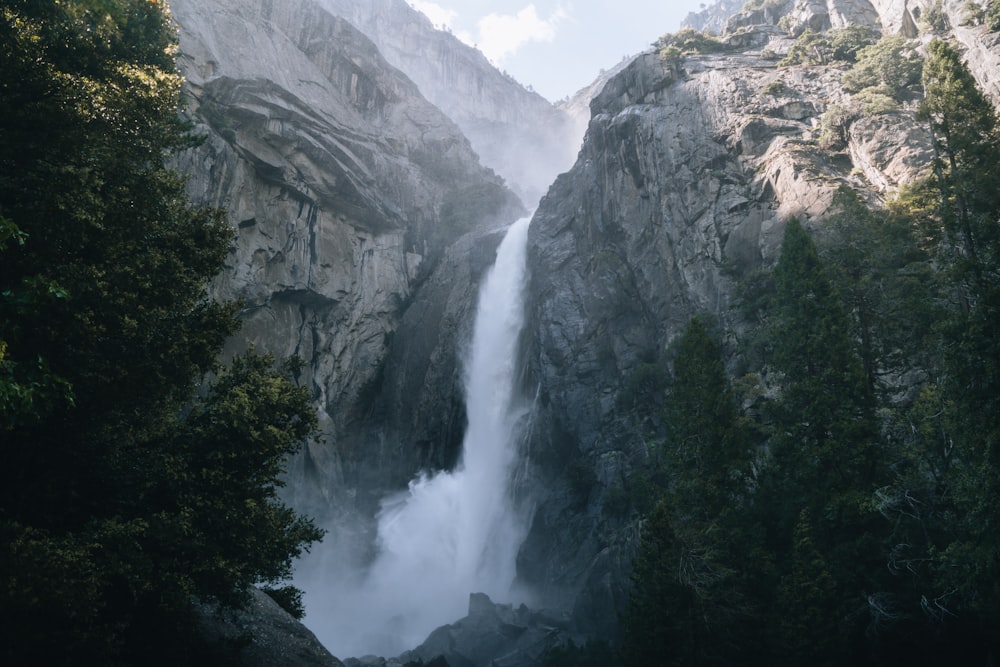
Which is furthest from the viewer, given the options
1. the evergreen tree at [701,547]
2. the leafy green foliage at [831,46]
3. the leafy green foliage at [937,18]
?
the leafy green foliage at [831,46]

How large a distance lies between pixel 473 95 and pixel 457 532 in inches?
3581

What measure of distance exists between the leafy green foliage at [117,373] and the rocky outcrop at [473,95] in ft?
310

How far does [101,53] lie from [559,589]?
3098 centimetres

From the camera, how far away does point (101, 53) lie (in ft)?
41.5

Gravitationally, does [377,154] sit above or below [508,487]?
above

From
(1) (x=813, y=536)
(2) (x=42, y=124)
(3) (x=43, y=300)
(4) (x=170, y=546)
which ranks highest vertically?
(2) (x=42, y=124)

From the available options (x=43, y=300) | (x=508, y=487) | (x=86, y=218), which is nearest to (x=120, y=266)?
(x=86, y=218)

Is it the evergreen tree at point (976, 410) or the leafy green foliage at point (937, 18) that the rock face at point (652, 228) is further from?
the evergreen tree at point (976, 410)

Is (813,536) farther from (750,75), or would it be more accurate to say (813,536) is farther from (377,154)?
(377,154)

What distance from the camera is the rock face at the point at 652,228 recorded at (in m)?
29.5

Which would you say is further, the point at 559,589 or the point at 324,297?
the point at 324,297

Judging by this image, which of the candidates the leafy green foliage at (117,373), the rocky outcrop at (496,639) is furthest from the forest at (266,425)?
the rocky outcrop at (496,639)

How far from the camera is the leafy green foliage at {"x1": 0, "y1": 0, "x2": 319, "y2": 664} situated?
1016 cm

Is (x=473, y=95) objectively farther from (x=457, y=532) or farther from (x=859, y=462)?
(x=859, y=462)
